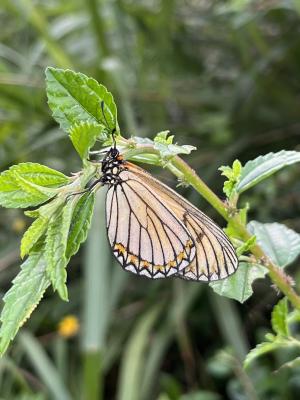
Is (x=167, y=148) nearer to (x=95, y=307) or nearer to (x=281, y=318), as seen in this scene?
(x=281, y=318)

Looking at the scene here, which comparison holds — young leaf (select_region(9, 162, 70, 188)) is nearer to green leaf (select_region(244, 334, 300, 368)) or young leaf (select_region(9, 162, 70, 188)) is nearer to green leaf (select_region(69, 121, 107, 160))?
green leaf (select_region(69, 121, 107, 160))

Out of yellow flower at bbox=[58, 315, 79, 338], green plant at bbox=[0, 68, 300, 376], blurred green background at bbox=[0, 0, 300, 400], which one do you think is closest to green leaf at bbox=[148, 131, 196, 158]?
green plant at bbox=[0, 68, 300, 376]

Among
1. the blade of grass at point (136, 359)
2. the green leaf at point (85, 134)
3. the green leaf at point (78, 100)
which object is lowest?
the green leaf at point (85, 134)

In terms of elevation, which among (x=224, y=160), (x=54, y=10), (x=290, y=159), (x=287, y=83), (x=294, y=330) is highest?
(x=54, y=10)

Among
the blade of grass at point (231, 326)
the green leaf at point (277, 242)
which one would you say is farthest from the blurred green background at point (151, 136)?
the green leaf at point (277, 242)

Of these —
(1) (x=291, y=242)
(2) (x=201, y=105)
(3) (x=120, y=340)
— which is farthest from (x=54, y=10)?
(1) (x=291, y=242)

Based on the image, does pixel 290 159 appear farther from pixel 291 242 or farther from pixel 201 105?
pixel 201 105

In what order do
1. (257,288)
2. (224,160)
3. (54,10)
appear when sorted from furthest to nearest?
(54,10)
(224,160)
(257,288)

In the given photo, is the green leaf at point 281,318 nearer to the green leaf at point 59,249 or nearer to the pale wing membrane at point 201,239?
the pale wing membrane at point 201,239
